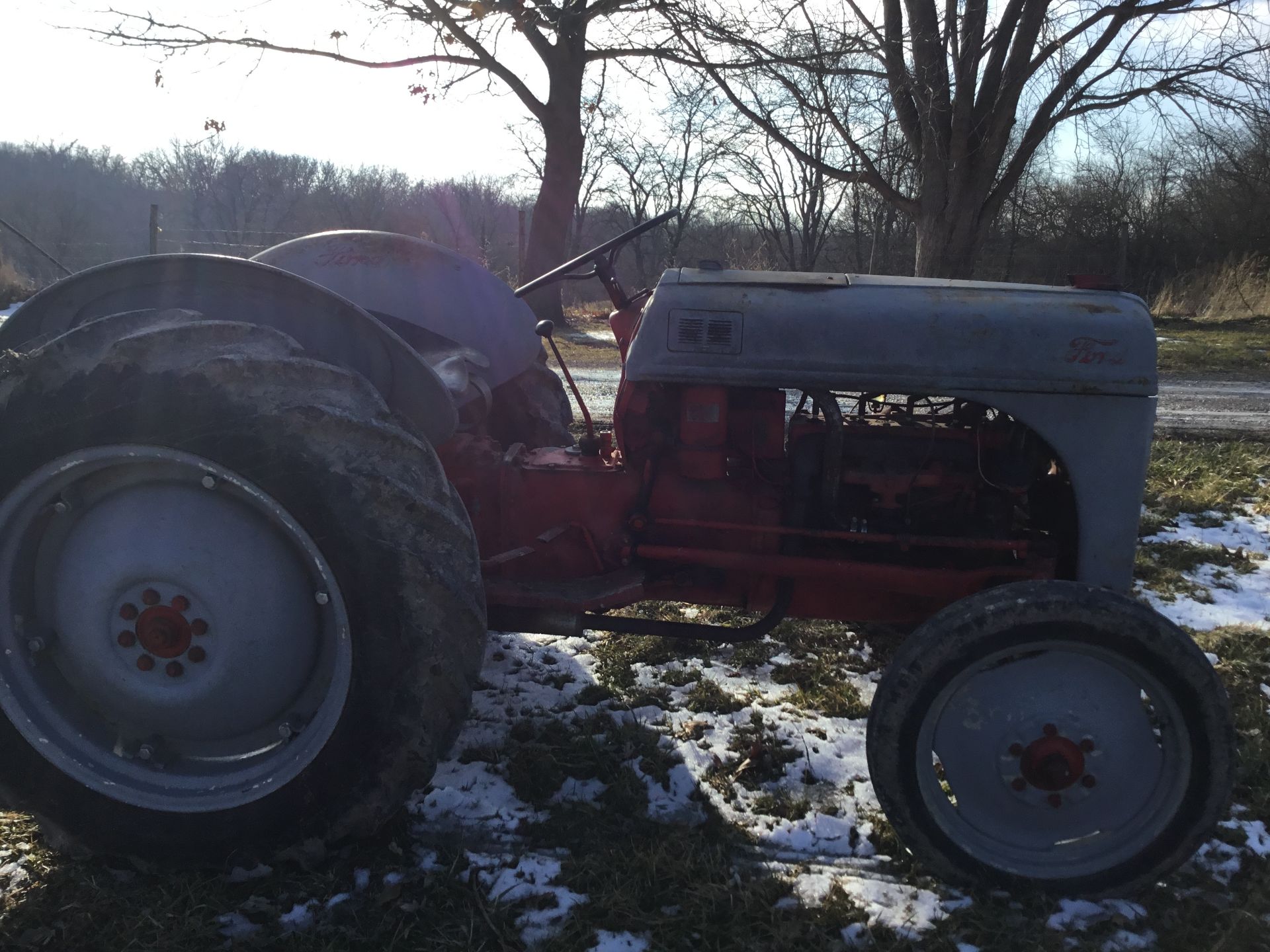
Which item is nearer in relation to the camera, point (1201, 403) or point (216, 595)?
point (216, 595)

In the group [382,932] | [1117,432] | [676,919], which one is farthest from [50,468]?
[1117,432]

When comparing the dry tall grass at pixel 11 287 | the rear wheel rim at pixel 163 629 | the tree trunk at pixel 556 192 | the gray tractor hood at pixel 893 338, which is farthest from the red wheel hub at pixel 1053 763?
the dry tall grass at pixel 11 287

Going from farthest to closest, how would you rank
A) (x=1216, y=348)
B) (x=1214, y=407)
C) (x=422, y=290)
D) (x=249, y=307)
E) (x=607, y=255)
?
1. (x=1216, y=348)
2. (x=1214, y=407)
3. (x=422, y=290)
4. (x=607, y=255)
5. (x=249, y=307)

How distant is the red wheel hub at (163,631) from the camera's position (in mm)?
1861

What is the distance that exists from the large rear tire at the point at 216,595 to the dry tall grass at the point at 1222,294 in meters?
18.9

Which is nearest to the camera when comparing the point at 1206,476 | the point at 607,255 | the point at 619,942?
the point at 619,942

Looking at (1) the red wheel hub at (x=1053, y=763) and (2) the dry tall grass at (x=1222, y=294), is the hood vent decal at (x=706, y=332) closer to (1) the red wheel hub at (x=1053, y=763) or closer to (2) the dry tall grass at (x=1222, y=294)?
(1) the red wheel hub at (x=1053, y=763)

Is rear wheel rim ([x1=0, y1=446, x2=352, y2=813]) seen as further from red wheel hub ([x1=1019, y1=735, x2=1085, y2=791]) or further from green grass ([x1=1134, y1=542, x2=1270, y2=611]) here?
green grass ([x1=1134, y1=542, x2=1270, y2=611])

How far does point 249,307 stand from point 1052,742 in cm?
218

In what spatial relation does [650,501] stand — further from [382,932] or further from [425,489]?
[382,932]

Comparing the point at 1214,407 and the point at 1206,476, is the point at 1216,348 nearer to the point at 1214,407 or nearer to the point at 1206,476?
the point at 1214,407

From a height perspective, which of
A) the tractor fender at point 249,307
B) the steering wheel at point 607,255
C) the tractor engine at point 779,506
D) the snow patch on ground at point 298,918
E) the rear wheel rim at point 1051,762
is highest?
the steering wheel at point 607,255

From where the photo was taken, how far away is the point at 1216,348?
12109mm

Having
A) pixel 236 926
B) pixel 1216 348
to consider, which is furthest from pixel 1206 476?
pixel 1216 348
